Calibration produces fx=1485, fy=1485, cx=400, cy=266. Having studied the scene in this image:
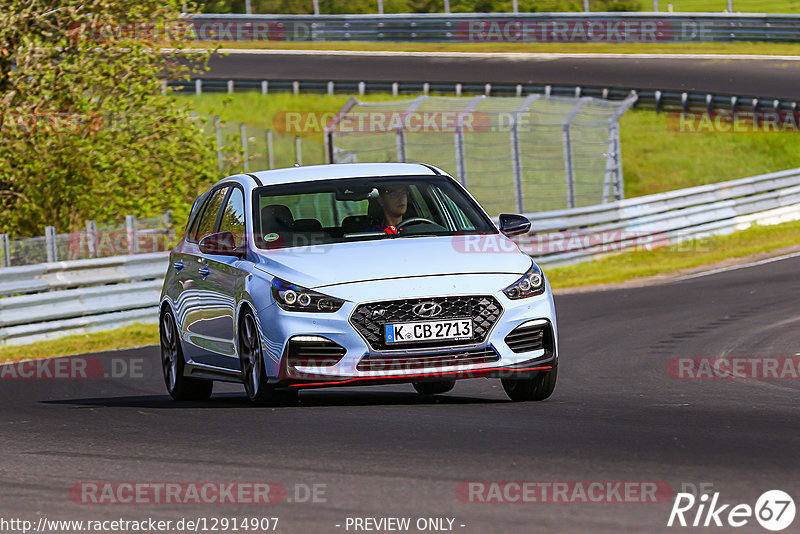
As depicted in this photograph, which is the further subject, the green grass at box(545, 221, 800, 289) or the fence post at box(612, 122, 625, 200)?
the fence post at box(612, 122, 625, 200)

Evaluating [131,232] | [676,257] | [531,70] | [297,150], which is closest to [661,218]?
[676,257]

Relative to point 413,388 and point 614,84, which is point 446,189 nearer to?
point 413,388

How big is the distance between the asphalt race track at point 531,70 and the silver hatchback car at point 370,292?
30.5 metres

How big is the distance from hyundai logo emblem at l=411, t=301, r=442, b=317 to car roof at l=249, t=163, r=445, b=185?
67.4 inches

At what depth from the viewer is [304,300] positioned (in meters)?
9.20

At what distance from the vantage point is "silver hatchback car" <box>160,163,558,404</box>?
9.12 metres

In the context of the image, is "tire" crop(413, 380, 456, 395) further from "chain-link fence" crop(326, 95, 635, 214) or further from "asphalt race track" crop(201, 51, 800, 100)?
"asphalt race track" crop(201, 51, 800, 100)

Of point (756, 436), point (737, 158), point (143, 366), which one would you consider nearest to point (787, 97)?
point (737, 158)

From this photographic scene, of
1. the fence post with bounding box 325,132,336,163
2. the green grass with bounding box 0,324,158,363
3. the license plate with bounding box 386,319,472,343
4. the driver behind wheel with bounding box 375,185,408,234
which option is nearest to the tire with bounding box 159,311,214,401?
the driver behind wheel with bounding box 375,185,408,234

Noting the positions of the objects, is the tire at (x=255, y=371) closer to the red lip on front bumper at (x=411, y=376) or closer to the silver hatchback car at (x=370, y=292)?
the silver hatchback car at (x=370, y=292)

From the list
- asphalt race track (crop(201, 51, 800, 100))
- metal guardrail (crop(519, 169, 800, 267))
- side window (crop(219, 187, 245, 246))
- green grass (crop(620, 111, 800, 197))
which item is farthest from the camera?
asphalt race track (crop(201, 51, 800, 100))

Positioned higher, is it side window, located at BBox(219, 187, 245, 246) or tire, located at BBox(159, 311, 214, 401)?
side window, located at BBox(219, 187, 245, 246)

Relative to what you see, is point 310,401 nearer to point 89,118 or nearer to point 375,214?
point 375,214

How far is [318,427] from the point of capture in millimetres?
8656
